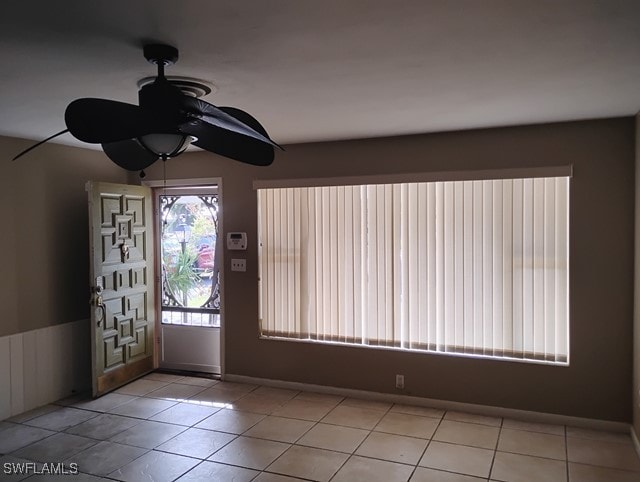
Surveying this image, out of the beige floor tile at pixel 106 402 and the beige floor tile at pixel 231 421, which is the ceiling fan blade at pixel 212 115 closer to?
the beige floor tile at pixel 231 421

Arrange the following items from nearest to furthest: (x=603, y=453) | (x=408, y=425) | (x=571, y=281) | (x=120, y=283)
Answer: (x=603, y=453), (x=571, y=281), (x=408, y=425), (x=120, y=283)

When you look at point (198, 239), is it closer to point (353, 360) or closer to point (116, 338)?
point (116, 338)

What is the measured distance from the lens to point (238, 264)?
5.30 meters

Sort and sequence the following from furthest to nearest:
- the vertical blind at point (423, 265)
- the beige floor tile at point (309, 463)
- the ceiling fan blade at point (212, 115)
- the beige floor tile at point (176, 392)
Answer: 1. the beige floor tile at point (176, 392)
2. the vertical blind at point (423, 265)
3. the beige floor tile at point (309, 463)
4. the ceiling fan blade at point (212, 115)

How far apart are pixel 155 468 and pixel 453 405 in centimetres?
245

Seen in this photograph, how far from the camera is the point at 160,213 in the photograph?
5.78 m

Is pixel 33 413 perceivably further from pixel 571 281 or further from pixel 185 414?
pixel 571 281

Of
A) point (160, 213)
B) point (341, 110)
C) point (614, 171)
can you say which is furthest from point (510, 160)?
point (160, 213)

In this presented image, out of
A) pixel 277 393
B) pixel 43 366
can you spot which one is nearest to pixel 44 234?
pixel 43 366

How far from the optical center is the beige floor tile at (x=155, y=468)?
3.33 meters

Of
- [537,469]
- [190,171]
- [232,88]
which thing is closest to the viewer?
[232,88]

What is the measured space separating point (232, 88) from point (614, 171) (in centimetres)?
288

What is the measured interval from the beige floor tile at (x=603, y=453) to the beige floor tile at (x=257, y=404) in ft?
7.73

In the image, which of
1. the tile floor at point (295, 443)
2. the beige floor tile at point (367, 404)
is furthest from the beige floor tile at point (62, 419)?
the beige floor tile at point (367, 404)
